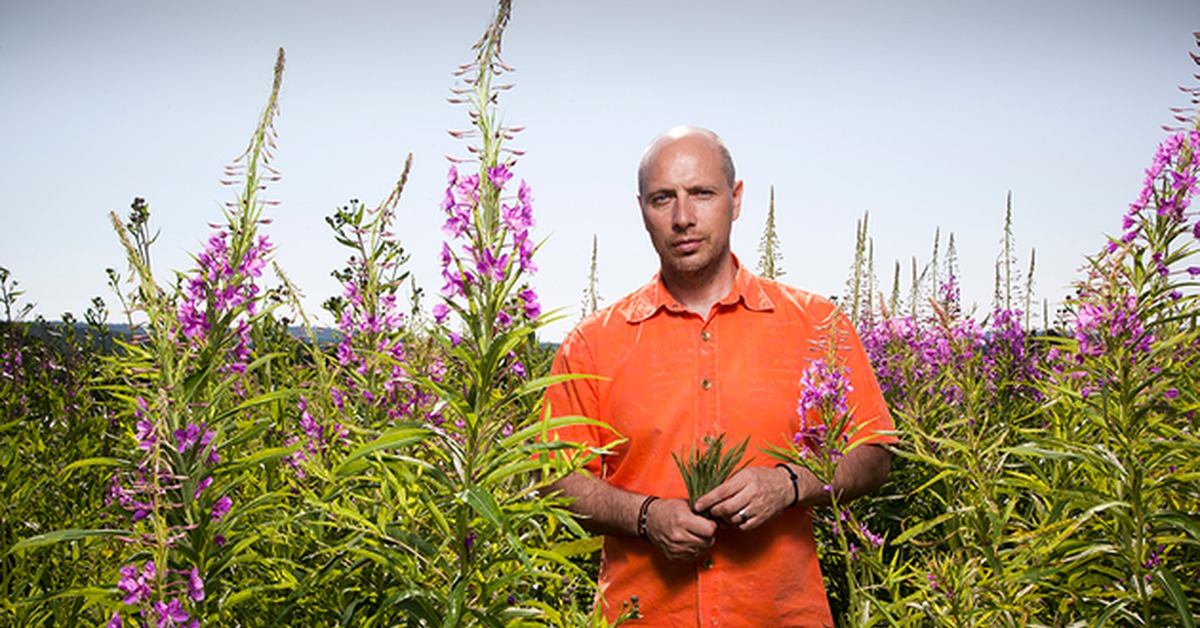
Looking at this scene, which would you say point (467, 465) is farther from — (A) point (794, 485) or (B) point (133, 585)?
(A) point (794, 485)

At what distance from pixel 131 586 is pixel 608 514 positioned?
149cm

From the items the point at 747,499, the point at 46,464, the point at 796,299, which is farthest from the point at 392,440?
the point at 46,464

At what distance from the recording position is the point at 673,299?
3191 mm

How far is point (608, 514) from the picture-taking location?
2762 mm

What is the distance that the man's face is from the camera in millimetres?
2971

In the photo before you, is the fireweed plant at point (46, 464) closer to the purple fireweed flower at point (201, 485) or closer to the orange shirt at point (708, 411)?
the purple fireweed flower at point (201, 485)

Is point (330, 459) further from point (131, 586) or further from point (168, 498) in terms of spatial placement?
point (131, 586)

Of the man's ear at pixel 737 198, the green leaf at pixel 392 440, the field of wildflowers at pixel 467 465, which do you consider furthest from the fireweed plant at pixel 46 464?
the man's ear at pixel 737 198

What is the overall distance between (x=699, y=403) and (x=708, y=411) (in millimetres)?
47

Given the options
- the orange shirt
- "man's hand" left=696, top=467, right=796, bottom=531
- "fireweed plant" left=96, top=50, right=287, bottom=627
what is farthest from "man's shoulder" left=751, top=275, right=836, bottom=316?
"fireweed plant" left=96, top=50, right=287, bottom=627

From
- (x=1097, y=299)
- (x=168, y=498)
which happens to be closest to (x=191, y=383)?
(x=168, y=498)

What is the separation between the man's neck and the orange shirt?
57mm

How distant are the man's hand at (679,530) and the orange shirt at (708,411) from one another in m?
0.32

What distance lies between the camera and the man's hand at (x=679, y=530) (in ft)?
8.04
